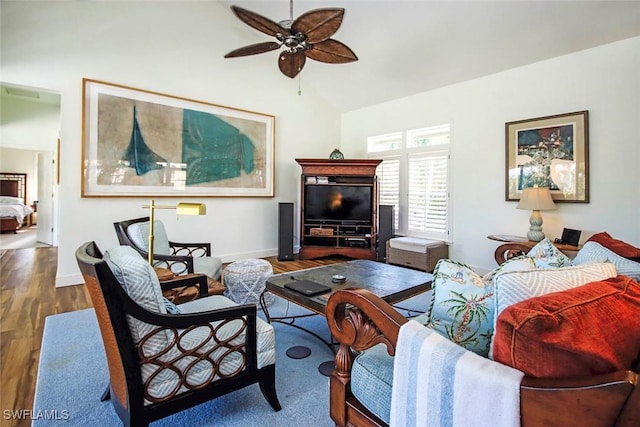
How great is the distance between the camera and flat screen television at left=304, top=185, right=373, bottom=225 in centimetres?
568

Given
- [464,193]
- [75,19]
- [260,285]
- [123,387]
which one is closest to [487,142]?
[464,193]

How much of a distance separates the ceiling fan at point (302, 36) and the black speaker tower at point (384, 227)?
266 centimetres

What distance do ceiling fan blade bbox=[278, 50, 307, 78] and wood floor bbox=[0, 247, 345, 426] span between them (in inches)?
106

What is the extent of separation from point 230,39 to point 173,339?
16.1 ft

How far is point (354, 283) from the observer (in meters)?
2.40

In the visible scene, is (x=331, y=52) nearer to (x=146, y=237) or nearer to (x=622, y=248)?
(x=146, y=237)

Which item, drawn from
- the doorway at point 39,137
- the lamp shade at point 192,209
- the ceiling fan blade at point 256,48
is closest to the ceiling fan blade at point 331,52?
the ceiling fan blade at point 256,48

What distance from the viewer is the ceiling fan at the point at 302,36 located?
8.59ft

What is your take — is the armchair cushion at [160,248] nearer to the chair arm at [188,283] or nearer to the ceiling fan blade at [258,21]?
the chair arm at [188,283]

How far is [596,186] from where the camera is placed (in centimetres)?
369

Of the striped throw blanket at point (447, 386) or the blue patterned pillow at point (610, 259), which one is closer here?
the striped throw blanket at point (447, 386)

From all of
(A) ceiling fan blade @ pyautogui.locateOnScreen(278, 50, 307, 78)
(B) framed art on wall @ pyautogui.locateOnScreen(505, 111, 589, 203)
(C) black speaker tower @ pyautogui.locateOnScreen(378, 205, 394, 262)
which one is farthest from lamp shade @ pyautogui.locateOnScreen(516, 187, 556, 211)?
(A) ceiling fan blade @ pyautogui.locateOnScreen(278, 50, 307, 78)

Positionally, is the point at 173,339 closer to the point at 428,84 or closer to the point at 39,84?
the point at 39,84

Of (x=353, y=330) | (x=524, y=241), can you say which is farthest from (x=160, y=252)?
(x=524, y=241)
